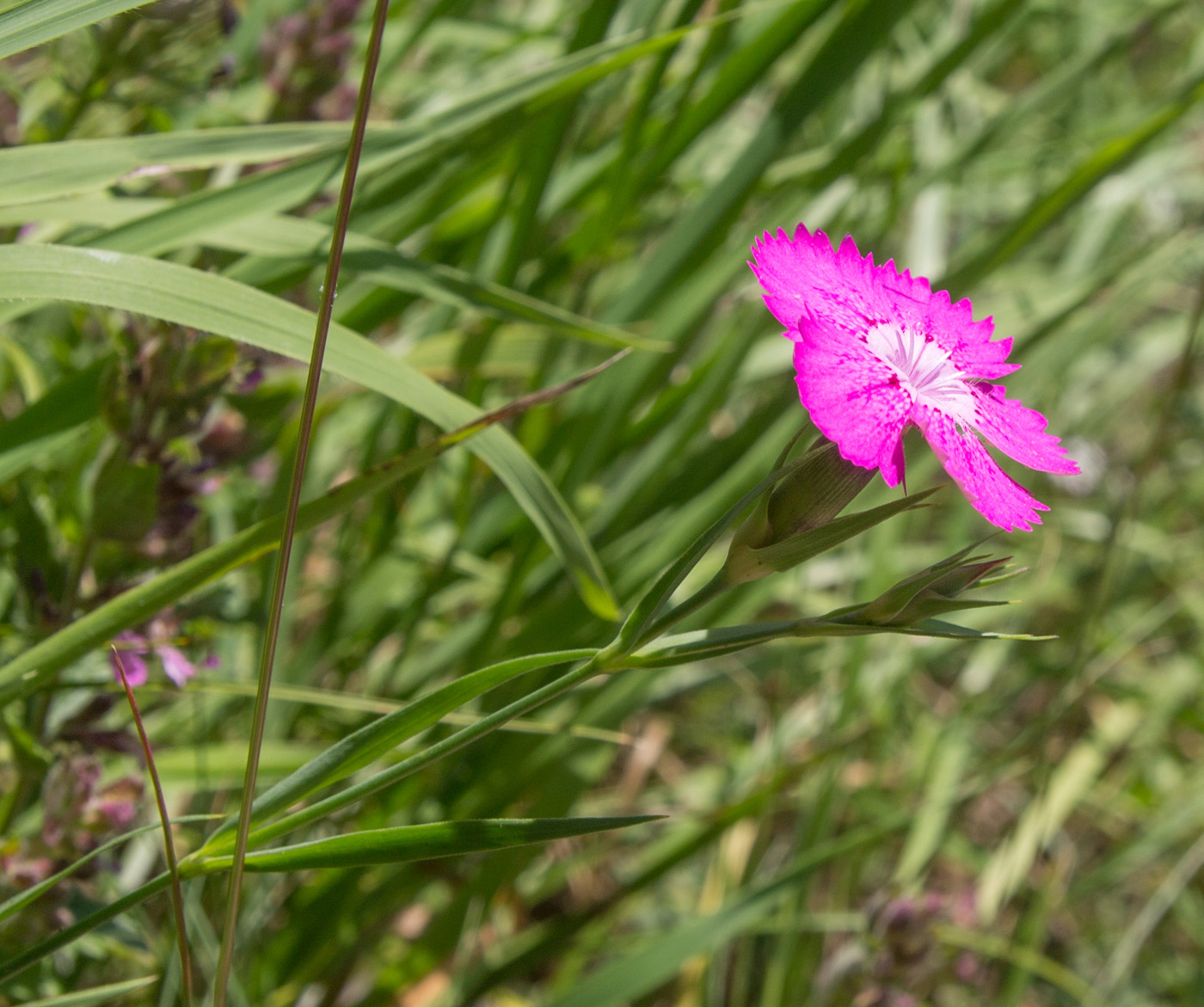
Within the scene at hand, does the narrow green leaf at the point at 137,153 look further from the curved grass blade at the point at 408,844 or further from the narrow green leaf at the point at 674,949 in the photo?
the narrow green leaf at the point at 674,949

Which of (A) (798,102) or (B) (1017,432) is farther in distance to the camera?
(A) (798,102)

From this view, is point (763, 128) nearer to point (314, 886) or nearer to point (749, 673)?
point (749, 673)

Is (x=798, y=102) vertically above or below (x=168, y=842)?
above

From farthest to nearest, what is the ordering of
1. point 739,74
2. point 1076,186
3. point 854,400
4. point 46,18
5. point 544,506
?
point 1076,186
point 739,74
point 544,506
point 46,18
point 854,400

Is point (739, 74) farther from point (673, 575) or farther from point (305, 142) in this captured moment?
point (673, 575)

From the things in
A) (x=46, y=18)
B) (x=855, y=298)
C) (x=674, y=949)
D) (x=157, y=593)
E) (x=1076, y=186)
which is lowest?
(x=674, y=949)

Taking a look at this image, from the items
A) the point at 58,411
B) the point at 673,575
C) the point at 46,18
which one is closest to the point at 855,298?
the point at 673,575

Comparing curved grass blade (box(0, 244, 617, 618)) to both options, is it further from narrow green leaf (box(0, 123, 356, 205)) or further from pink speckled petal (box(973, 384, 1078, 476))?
pink speckled petal (box(973, 384, 1078, 476))

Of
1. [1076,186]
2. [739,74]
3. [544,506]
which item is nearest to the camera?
[544,506]
